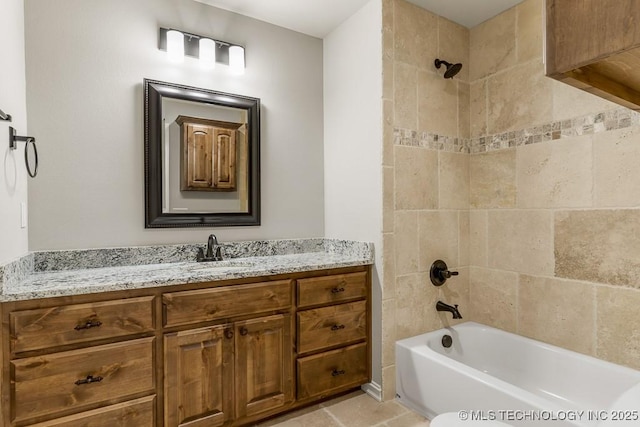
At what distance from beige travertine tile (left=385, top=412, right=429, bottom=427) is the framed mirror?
153cm

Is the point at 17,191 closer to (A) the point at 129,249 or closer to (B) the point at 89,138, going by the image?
(B) the point at 89,138

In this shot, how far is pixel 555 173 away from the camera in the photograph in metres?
2.23

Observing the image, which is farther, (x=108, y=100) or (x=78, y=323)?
(x=108, y=100)

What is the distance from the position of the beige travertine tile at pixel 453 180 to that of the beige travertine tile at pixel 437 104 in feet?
0.62

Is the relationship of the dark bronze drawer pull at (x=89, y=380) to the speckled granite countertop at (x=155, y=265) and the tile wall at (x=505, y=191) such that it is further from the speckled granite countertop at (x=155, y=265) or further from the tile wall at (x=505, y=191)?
the tile wall at (x=505, y=191)

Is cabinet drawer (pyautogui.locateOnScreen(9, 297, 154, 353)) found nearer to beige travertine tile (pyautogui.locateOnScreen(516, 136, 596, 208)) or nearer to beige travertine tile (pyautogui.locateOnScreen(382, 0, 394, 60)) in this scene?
beige travertine tile (pyautogui.locateOnScreen(382, 0, 394, 60))

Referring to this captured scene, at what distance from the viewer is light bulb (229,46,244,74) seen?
2.41 meters

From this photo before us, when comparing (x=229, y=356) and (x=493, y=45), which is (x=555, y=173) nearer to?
(x=493, y=45)

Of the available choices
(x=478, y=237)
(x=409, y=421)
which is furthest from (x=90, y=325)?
(x=478, y=237)

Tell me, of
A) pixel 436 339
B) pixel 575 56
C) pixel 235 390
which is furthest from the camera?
pixel 436 339

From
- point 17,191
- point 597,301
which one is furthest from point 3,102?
point 597,301

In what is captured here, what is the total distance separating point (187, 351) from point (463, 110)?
8.23 ft

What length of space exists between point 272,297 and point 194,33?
180cm

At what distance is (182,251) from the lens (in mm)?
2279
